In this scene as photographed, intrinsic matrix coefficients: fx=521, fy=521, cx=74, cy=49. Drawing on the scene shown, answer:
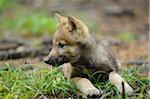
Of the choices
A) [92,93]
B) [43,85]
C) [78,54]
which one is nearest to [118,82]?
[92,93]

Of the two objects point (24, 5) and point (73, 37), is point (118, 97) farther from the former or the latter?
point (24, 5)

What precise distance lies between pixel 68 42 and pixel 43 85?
1.93ft

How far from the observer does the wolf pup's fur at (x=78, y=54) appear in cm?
597

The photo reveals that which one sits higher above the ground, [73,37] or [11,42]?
[73,37]

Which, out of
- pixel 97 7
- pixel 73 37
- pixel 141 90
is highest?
pixel 73 37

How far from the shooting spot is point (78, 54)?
6031 millimetres

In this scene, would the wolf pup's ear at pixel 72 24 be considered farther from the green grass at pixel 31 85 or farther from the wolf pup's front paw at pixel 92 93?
the wolf pup's front paw at pixel 92 93

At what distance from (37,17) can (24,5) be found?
2.43m

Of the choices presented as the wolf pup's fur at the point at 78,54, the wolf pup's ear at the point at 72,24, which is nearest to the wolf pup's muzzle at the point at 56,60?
the wolf pup's fur at the point at 78,54

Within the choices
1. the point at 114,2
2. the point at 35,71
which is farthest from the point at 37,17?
the point at 35,71

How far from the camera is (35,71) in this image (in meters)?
6.35

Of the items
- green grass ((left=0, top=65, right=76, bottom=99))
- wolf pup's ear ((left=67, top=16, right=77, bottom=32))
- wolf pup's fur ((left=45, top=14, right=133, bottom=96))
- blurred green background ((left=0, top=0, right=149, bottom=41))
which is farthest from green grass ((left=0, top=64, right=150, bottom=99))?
blurred green background ((left=0, top=0, right=149, bottom=41))

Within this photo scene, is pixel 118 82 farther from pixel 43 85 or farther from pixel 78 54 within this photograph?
pixel 43 85

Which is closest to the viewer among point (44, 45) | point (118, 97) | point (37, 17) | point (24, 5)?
point (118, 97)
